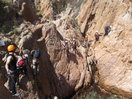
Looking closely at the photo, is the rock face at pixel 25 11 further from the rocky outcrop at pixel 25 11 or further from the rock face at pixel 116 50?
the rock face at pixel 116 50

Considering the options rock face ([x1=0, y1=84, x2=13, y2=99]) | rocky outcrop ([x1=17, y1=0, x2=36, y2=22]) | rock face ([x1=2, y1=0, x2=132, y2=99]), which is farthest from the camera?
rocky outcrop ([x1=17, y1=0, x2=36, y2=22])

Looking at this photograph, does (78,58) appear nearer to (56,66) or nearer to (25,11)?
(56,66)

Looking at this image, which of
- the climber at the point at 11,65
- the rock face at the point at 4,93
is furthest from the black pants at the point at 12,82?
the rock face at the point at 4,93

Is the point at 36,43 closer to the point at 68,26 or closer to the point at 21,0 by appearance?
the point at 21,0

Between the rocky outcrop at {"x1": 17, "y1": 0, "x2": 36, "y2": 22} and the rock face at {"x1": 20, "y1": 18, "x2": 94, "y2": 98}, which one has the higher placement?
the rocky outcrop at {"x1": 17, "y1": 0, "x2": 36, "y2": 22}

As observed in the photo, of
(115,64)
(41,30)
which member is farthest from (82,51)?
(41,30)

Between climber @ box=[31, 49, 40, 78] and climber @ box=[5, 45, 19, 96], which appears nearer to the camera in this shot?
climber @ box=[5, 45, 19, 96]

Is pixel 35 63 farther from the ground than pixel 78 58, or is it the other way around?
pixel 35 63

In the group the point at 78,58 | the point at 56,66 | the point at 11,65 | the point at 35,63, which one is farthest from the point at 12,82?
the point at 78,58

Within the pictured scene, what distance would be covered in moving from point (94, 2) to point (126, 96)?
12.4 metres

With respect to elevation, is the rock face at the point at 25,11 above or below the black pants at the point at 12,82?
above

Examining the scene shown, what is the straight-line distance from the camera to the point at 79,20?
21.6 m

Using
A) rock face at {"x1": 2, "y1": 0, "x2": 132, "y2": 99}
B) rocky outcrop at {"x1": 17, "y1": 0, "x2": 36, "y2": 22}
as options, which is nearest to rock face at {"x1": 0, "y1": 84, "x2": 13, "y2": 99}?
rock face at {"x1": 2, "y1": 0, "x2": 132, "y2": 99}

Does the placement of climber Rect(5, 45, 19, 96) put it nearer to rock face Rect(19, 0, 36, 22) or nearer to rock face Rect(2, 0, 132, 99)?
rock face Rect(2, 0, 132, 99)
